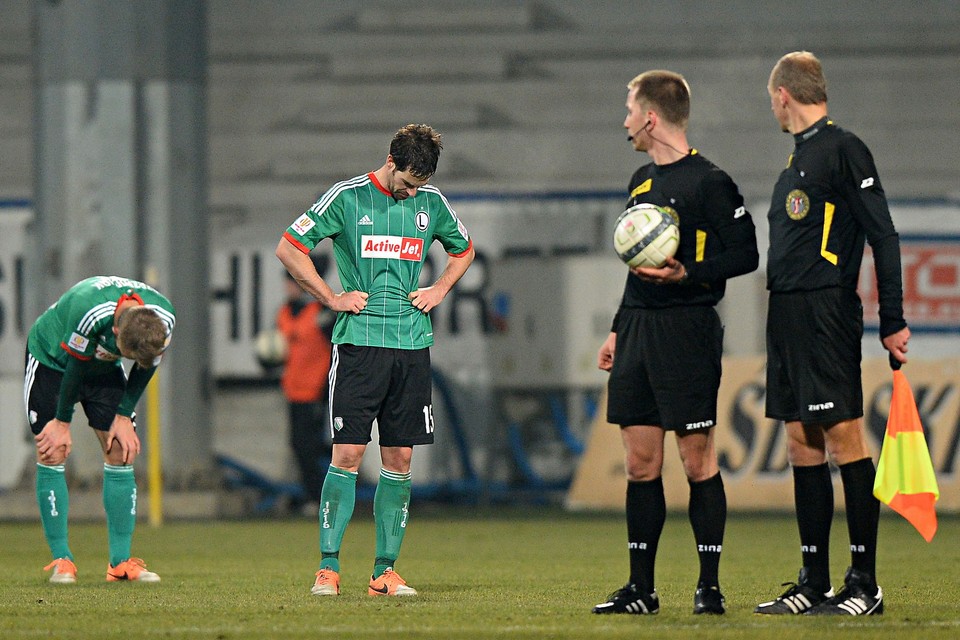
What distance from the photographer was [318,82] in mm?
→ 17141

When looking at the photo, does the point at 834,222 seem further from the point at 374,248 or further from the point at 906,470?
the point at 374,248

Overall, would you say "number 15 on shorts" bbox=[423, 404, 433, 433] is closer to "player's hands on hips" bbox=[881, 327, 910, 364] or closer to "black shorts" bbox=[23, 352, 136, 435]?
"black shorts" bbox=[23, 352, 136, 435]

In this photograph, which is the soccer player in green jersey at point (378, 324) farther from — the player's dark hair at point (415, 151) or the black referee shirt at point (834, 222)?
the black referee shirt at point (834, 222)

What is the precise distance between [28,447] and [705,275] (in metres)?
12.0

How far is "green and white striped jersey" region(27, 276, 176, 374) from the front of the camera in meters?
7.39

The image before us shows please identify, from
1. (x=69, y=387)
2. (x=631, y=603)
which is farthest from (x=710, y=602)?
(x=69, y=387)

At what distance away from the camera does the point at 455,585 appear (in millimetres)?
7422

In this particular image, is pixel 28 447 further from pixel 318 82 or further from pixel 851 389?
pixel 851 389

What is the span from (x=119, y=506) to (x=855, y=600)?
3.52 metres

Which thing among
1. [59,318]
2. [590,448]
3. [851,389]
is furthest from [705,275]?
[590,448]

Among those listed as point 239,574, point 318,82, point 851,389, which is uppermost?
point 318,82

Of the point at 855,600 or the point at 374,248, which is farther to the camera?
the point at 374,248

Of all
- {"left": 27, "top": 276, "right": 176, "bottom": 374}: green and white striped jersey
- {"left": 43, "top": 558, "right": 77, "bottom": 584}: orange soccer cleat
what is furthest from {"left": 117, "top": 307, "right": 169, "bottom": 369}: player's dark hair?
{"left": 43, "top": 558, "right": 77, "bottom": 584}: orange soccer cleat

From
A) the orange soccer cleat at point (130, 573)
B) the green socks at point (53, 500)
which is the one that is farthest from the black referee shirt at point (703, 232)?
the green socks at point (53, 500)
